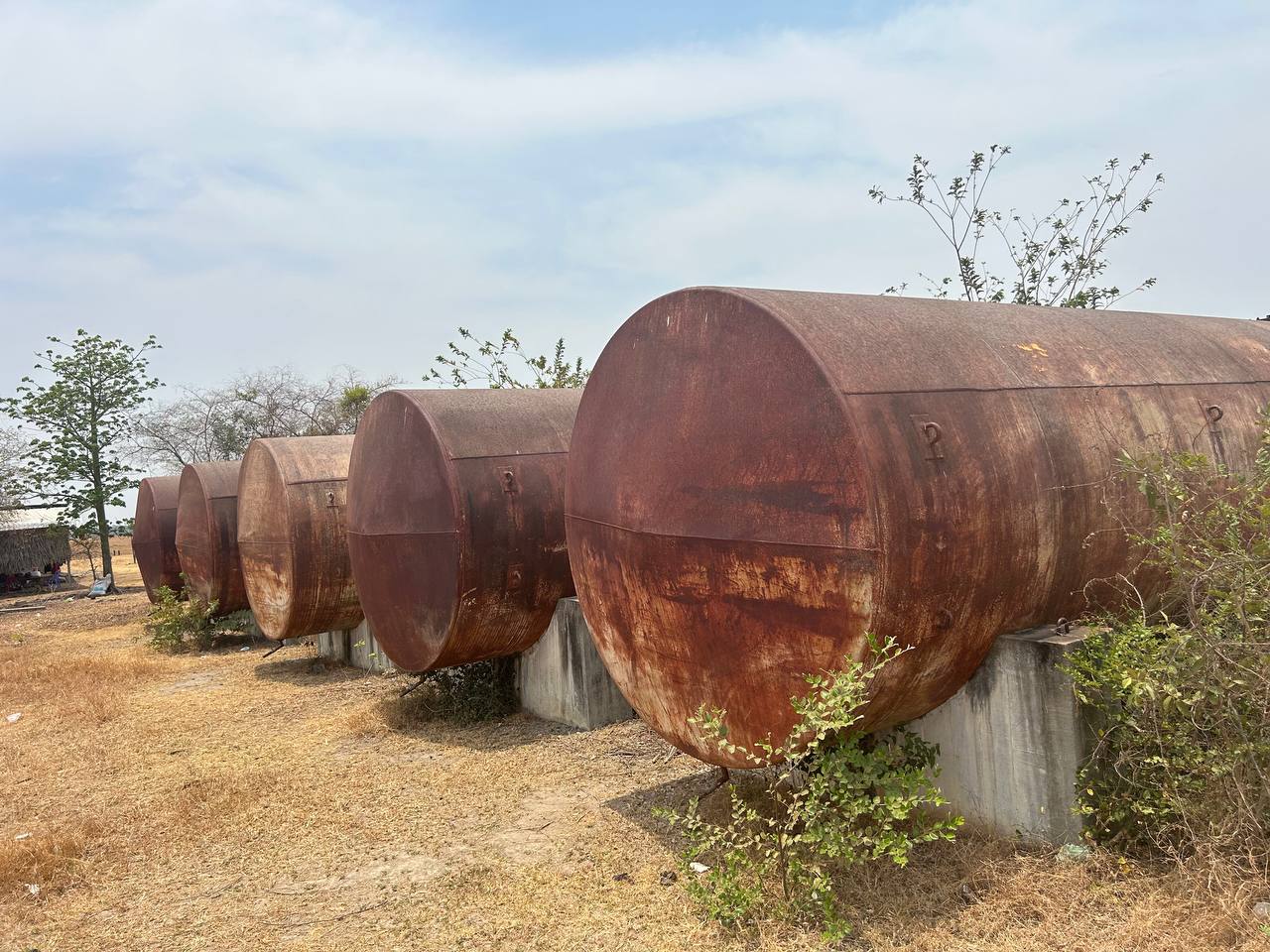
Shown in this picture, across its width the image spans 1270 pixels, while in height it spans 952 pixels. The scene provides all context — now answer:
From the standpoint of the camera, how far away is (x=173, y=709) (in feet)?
29.6

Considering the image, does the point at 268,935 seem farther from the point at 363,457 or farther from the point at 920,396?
the point at 363,457

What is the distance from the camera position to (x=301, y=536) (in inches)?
375

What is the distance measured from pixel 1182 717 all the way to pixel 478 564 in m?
4.38

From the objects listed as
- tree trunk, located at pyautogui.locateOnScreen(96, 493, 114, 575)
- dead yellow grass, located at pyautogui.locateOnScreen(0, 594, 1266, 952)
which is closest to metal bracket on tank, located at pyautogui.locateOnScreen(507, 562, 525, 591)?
dead yellow grass, located at pyautogui.locateOnScreen(0, 594, 1266, 952)

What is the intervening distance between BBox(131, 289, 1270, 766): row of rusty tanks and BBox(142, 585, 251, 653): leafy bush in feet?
28.4

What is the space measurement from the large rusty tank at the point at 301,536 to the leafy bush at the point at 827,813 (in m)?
6.18

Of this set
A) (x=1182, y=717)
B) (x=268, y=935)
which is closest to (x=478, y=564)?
(x=268, y=935)

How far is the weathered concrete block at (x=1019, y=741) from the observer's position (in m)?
3.91

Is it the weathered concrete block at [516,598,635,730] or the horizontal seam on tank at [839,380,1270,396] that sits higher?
the horizontal seam on tank at [839,380,1270,396]

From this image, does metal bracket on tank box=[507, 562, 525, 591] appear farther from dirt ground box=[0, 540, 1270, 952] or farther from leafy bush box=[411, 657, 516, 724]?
dirt ground box=[0, 540, 1270, 952]

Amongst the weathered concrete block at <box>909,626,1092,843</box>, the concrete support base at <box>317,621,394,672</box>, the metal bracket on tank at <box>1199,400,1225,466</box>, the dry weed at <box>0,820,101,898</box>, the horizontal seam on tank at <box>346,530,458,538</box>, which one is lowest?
the dry weed at <box>0,820,101,898</box>

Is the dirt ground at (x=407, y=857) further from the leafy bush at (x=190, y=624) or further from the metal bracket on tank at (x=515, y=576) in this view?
the leafy bush at (x=190, y=624)

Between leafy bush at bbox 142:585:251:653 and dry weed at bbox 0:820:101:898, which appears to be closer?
dry weed at bbox 0:820:101:898

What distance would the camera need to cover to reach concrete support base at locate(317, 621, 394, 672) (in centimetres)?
983
